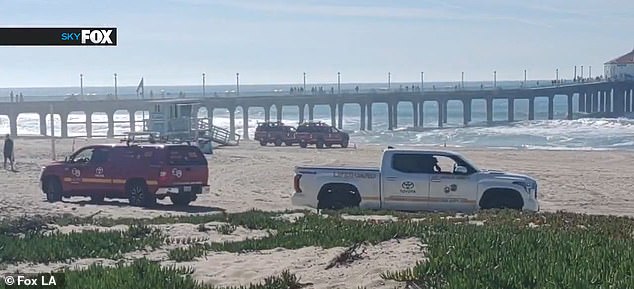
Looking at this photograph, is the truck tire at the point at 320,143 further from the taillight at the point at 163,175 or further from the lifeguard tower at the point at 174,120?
the taillight at the point at 163,175

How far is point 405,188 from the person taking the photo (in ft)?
59.6

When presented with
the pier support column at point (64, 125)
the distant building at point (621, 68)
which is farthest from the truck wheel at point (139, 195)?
the distant building at point (621, 68)

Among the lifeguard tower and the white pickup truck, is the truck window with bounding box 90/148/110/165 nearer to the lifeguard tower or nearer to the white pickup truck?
the white pickup truck

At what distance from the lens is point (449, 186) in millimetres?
18125

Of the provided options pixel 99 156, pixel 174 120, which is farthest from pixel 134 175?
pixel 174 120

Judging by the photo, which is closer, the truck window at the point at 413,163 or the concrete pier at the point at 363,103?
the truck window at the point at 413,163

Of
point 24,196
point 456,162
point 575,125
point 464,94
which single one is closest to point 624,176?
point 456,162

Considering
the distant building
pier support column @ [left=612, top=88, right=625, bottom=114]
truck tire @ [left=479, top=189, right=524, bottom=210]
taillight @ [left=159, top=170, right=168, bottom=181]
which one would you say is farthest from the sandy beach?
the distant building

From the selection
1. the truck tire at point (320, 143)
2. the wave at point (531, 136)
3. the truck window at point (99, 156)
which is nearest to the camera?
the truck window at point (99, 156)

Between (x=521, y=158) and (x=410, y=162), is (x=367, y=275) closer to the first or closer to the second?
(x=410, y=162)

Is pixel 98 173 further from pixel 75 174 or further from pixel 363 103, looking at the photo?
pixel 363 103

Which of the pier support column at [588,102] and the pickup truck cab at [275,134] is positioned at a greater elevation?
the pier support column at [588,102]

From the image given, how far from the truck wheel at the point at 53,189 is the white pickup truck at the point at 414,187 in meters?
7.61

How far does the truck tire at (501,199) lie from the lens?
17969 millimetres
